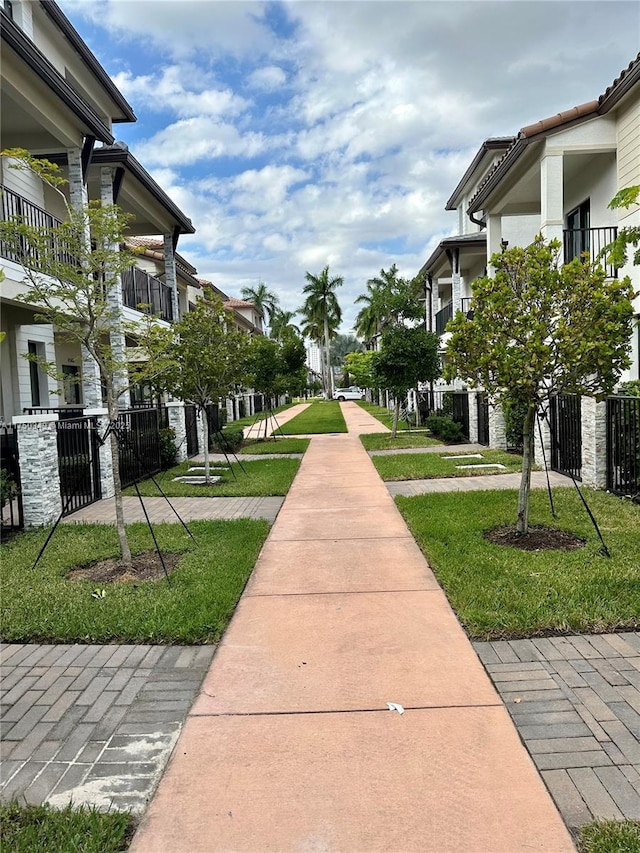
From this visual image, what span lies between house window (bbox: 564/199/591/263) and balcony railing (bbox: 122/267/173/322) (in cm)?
1019

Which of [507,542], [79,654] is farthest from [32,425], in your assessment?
[507,542]

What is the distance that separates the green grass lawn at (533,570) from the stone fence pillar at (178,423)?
8144 mm

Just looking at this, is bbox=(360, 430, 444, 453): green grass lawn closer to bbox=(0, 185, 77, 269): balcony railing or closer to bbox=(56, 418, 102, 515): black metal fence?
bbox=(56, 418, 102, 515): black metal fence

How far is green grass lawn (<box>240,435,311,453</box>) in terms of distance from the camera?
17.8 metres

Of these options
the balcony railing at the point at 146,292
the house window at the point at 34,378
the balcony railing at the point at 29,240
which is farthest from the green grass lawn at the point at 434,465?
the house window at the point at 34,378

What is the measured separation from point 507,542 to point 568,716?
11.3ft

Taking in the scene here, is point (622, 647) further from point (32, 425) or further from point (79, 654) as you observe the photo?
point (32, 425)

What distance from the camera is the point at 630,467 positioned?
29.5ft

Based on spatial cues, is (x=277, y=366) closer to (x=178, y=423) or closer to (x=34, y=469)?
(x=178, y=423)

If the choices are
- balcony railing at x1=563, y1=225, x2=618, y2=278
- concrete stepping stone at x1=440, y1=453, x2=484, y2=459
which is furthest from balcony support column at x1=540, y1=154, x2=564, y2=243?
concrete stepping stone at x1=440, y1=453, x2=484, y2=459

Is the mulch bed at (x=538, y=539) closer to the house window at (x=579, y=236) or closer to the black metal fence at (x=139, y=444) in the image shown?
the black metal fence at (x=139, y=444)

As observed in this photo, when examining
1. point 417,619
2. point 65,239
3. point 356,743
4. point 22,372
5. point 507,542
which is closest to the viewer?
point 356,743

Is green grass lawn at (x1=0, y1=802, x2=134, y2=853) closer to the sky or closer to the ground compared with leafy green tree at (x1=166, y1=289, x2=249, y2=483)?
closer to the ground

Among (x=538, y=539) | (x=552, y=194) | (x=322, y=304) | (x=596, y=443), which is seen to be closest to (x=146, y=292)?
(x=552, y=194)
